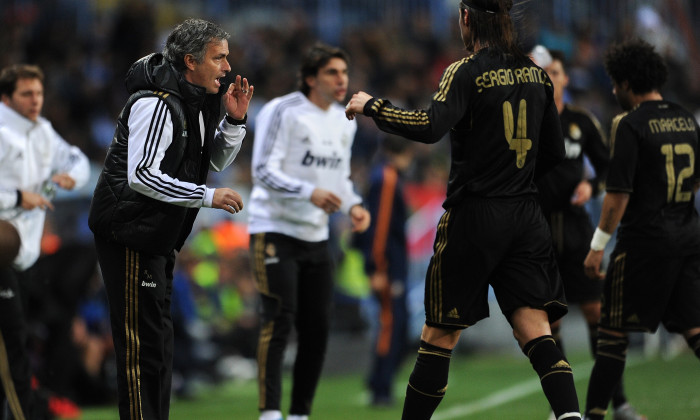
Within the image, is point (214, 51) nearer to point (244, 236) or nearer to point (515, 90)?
Answer: point (515, 90)

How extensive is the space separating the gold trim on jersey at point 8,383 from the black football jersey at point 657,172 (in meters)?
4.03

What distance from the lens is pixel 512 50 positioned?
17.9 feet

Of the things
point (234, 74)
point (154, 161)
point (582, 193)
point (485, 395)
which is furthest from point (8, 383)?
point (234, 74)

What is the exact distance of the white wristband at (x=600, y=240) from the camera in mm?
6516

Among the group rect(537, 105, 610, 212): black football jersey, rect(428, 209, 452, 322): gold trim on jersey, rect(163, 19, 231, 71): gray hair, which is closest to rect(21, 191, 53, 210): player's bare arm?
rect(163, 19, 231, 71): gray hair

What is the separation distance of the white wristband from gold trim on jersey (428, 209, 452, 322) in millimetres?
1423

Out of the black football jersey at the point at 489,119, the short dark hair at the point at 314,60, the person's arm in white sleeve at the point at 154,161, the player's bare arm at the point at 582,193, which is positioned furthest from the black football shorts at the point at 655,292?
the person's arm in white sleeve at the point at 154,161

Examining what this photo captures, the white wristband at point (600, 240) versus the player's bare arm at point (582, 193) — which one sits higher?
the player's bare arm at point (582, 193)

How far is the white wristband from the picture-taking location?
6516mm

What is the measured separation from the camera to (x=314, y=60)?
769 cm

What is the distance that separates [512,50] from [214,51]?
1546 mm

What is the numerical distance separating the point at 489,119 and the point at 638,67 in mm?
1710

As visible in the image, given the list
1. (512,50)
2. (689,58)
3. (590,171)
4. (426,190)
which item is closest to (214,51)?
(512,50)

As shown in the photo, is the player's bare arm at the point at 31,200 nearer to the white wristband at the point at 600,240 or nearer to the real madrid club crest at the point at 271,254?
the real madrid club crest at the point at 271,254
